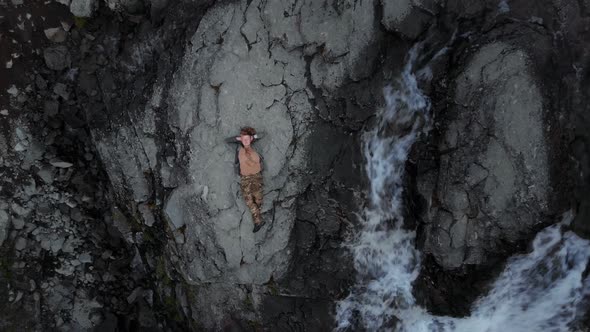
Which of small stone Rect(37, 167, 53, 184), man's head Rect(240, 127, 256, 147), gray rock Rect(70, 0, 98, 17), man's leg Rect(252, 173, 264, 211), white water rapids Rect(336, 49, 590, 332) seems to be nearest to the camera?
white water rapids Rect(336, 49, 590, 332)

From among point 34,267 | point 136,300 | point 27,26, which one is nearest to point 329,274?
point 136,300

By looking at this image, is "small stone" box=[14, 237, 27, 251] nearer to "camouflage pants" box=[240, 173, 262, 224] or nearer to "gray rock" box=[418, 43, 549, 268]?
"camouflage pants" box=[240, 173, 262, 224]

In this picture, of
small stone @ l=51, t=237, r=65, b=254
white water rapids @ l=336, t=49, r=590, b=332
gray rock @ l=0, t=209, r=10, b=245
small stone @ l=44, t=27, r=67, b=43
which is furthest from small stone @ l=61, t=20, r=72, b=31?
white water rapids @ l=336, t=49, r=590, b=332

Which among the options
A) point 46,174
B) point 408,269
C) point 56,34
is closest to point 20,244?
point 46,174

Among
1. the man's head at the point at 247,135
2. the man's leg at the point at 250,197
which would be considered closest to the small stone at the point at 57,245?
the man's leg at the point at 250,197

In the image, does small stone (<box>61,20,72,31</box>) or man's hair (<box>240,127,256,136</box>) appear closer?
man's hair (<box>240,127,256,136</box>)

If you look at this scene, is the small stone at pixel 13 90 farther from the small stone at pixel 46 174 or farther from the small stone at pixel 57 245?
the small stone at pixel 57 245

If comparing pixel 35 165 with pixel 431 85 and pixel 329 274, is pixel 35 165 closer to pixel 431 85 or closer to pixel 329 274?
pixel 329 274
